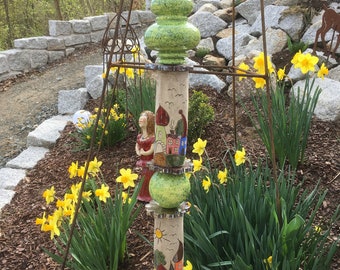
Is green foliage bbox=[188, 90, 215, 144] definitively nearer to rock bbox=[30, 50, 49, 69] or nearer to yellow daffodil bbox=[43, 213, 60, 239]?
yellow daffodil bbox=[43, 213, 60, 239]

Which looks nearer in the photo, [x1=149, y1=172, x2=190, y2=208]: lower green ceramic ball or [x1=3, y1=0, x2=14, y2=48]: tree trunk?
[x1=149, y1=172, x2=190, y2=208]: lower green ceramic ball

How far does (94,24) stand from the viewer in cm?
795

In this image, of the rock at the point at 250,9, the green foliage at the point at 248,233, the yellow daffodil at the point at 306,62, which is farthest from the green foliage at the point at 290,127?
the rock at the point at 250,9

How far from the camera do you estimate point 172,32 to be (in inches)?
45.6

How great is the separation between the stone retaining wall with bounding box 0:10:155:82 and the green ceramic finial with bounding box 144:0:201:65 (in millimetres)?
5499

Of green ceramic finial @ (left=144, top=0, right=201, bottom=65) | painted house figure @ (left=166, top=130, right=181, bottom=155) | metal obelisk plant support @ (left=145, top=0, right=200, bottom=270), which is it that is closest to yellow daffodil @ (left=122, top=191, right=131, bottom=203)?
metal obelisk plant support @ (left=145, top=0, right=200, bottom=270)

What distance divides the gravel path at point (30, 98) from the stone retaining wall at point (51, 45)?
17 cm

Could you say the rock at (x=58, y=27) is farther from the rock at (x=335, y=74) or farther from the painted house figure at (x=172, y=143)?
the painted house figure at (x=172, y=143)

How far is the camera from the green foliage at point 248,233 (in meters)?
1.53

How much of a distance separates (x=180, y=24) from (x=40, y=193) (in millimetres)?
2358

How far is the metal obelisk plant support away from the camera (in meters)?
1.18

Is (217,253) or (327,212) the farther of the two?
(327,212)

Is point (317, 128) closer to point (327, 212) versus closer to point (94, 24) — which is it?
point (327, 212)

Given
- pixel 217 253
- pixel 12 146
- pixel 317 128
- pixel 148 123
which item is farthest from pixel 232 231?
pixel 12 146
